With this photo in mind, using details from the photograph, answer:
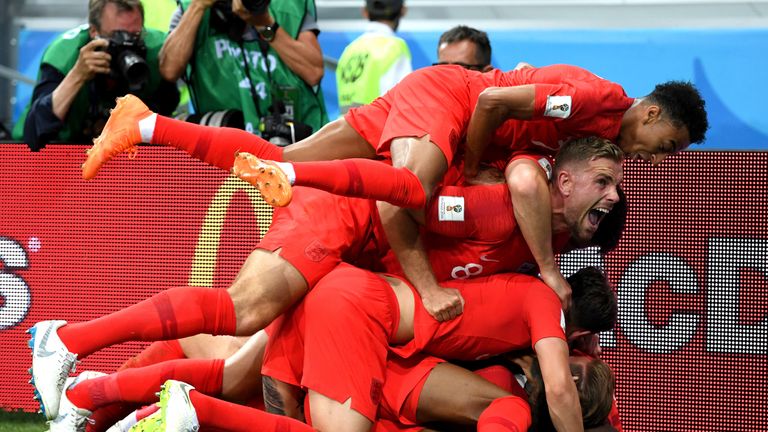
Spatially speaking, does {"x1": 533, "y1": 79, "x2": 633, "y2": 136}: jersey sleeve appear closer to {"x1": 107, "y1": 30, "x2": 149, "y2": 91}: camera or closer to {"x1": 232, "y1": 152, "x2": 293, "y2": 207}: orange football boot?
{"x1": 232, "y1": 152, "x2": 293, "y2": 207}: orange football boot

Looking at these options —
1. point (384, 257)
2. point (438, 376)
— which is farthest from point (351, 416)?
point (384, 257)

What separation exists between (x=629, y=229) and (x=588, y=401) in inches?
35.3

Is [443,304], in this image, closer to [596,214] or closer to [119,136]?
[596,214]

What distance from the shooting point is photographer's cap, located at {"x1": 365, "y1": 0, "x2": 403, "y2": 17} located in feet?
20.6

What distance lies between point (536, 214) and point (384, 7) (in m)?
2.46

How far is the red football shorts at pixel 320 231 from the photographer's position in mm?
4207

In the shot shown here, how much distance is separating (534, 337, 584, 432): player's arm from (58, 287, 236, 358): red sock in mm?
1081

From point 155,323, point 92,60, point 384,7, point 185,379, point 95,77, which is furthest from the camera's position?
point 384,7

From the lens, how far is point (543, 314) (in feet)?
13.2

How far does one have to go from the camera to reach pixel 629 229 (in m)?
4.75

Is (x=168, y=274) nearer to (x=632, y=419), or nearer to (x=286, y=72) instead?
(x=286, y=72)

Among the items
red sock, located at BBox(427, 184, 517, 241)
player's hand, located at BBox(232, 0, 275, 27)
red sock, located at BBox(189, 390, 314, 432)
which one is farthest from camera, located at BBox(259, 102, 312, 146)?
red sock, located at BBox(189, 390, 314, 432)

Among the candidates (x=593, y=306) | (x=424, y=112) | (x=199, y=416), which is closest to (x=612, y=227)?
(x=593, y=306)

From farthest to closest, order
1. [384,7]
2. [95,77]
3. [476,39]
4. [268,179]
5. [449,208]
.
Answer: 1. [384,7]
2. [476,39]
3. [95,77]
4. [449,208]
5. [268,179]
